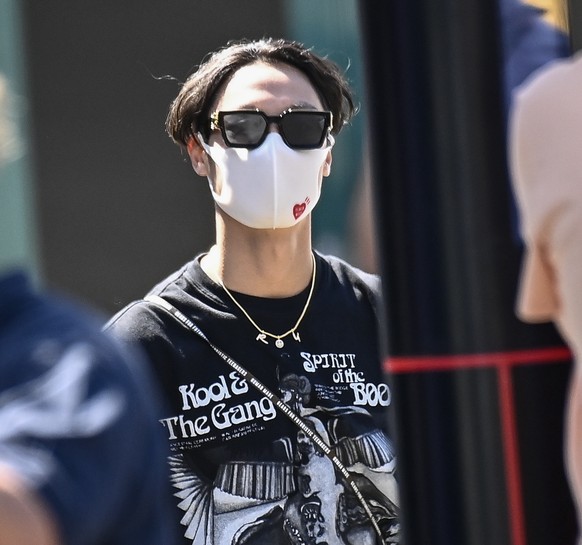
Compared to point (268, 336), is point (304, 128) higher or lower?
higher

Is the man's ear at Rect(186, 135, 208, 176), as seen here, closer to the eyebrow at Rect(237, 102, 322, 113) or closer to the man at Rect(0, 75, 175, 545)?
the eyebrow at Rect(237, 102, 322, 113)

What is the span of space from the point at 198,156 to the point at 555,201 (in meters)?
1.92

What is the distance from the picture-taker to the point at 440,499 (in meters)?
1.81

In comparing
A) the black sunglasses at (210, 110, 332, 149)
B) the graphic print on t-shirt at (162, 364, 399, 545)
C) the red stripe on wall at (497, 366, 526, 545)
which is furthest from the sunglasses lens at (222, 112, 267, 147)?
the red stripe on wall at (497, 366, 526, 545)

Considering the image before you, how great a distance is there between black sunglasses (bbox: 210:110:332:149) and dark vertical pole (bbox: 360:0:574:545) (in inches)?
53.4

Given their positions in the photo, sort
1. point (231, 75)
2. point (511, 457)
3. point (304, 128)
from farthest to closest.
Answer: point (231, 75), point (304, 128), point (511, 457)

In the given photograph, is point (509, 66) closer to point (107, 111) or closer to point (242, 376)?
point (242, 376)

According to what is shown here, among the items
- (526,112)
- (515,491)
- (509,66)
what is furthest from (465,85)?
(515,491)

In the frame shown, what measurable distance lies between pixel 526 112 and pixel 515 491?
0.51m

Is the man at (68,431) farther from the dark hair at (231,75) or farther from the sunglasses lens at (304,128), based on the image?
the dark hair at (231,75)

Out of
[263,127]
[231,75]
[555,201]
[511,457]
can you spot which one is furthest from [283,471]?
[555,201]

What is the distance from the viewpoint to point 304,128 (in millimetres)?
3221

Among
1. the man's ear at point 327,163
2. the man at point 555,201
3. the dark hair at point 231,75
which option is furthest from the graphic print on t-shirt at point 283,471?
the man at point 555,201

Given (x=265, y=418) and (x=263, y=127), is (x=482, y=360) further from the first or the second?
(x=263, y=127)
